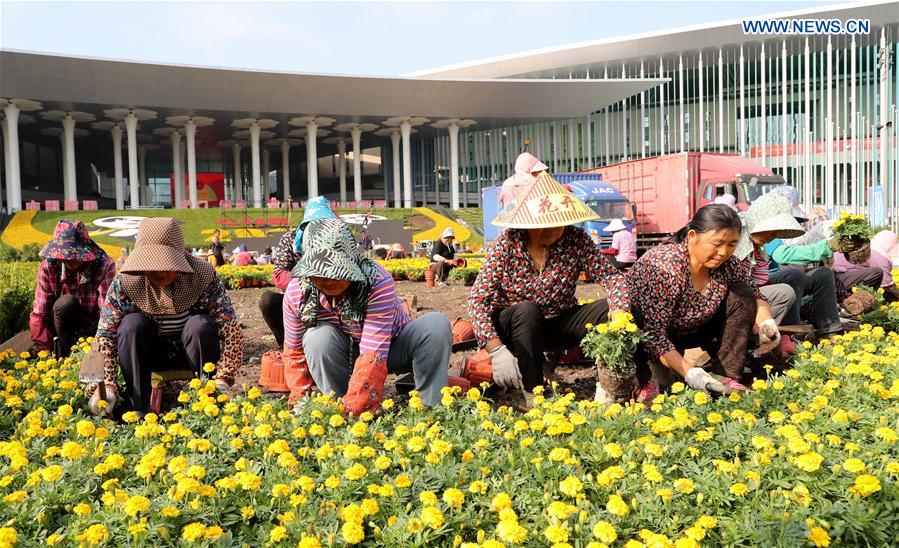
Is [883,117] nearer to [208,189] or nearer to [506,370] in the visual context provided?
[506,370]

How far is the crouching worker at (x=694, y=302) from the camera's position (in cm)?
356

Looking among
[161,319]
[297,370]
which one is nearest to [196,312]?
[161,319]

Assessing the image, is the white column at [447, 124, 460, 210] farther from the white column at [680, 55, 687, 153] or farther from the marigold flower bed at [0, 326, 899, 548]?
the marigold flower bed at [0, 326, 899, 548]

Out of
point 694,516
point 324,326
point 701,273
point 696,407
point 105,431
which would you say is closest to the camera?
point 694,516

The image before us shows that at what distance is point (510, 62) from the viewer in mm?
42031

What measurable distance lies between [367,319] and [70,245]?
2613mm

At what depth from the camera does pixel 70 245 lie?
455 centimetres

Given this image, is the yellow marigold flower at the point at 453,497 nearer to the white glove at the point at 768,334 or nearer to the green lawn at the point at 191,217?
the white glove at the point at 768,334

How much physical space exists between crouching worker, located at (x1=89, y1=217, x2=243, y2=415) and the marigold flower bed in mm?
498

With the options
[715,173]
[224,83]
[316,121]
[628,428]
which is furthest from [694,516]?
[316,121]

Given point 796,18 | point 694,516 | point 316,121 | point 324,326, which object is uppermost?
point 796,18

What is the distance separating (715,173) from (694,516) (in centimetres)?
1780

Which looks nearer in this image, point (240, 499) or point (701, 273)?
point (240, 499)

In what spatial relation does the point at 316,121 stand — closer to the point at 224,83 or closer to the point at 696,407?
the point at 224,83
